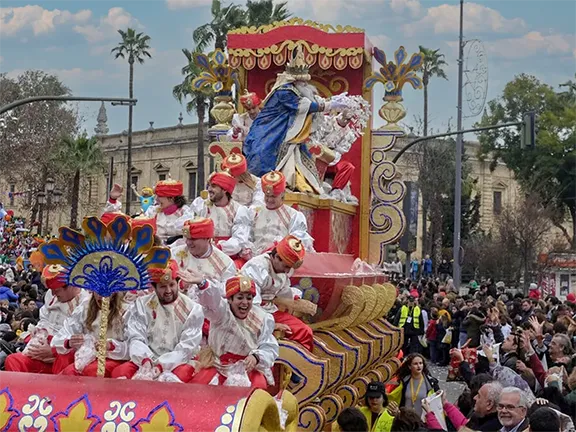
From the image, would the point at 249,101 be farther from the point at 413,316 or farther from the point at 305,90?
the point at 413,316

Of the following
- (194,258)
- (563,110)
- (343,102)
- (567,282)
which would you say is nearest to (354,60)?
(343,102)

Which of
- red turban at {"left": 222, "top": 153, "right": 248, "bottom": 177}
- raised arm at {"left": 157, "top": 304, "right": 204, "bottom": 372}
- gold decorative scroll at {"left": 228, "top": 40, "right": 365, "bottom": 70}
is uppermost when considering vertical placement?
gold decorative scroll at {"left": 228, "top": 40, "right": 365, "bottom": 70}

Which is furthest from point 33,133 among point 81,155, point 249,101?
point 249,101

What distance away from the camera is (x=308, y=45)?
39.7ft

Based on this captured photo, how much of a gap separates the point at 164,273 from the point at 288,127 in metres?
4.80

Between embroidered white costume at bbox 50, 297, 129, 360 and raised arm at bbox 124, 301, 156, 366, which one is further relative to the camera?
embroidered white costume at bbox 50, 297, 129, 360

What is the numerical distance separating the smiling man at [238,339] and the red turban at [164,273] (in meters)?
0.26

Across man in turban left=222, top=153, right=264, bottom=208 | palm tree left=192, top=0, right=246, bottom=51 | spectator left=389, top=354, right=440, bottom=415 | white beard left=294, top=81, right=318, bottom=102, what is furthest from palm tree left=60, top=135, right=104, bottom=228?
spectator left=389, top=354, right=440, bottom=415

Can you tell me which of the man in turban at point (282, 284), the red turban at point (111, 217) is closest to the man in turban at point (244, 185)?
the man in turban at point (282, 284)

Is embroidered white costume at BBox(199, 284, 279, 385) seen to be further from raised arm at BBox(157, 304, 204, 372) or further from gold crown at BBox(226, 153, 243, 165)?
gold crown at BBox(226, 153, 243, 165)

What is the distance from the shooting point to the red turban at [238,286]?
6758 mm

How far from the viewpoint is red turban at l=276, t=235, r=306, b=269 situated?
7.75 metres

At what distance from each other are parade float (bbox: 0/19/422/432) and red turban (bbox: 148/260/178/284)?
2.74 ft

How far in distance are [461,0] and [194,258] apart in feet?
83.7
